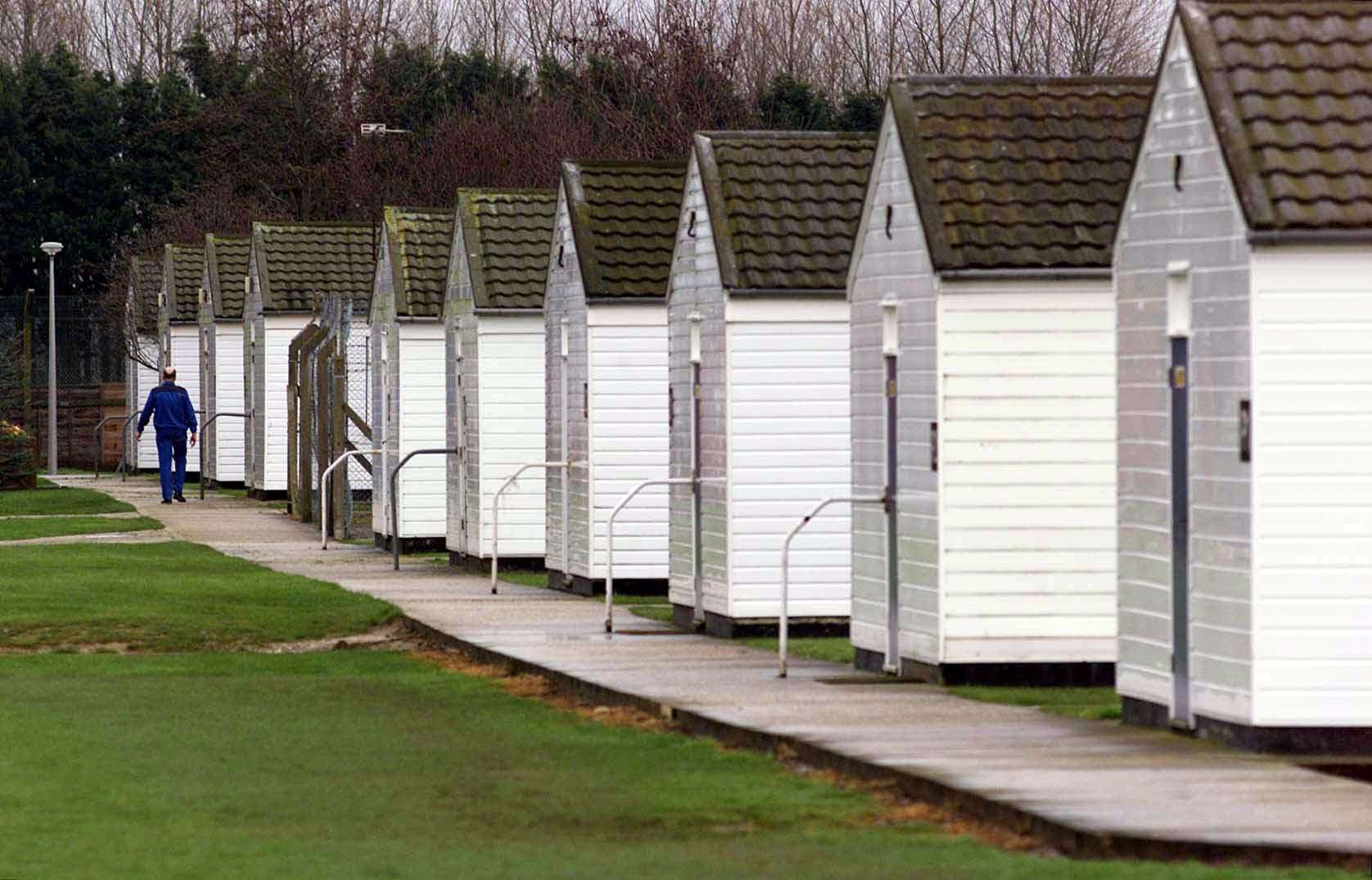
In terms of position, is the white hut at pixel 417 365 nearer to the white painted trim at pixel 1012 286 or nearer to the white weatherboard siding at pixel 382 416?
the white weatherboard siding at pixel 382 416

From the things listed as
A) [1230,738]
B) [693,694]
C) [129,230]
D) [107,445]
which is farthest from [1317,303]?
[129,230]

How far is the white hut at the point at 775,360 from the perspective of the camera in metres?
20.5

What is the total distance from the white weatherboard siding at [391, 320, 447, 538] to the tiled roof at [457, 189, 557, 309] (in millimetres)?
3049

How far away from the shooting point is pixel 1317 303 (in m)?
12.8

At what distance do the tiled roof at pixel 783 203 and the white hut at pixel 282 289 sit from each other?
73.3ft

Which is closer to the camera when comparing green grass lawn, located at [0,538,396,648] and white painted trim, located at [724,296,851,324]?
white painted trim, located at [724,296,851,324]

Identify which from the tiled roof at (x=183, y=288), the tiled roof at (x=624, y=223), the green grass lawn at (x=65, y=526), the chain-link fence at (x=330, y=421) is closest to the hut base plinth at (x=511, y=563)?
the chain-link fence at (x=330, y=421)

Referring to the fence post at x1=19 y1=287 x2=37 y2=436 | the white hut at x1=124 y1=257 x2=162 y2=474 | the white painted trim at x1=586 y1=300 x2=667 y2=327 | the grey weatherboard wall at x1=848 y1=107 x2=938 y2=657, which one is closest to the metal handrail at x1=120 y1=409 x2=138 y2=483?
the white hut at x1=124 y1=257 x2=162 y2=474

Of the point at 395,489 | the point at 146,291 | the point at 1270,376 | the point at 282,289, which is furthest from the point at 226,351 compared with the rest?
the point at 1270,376

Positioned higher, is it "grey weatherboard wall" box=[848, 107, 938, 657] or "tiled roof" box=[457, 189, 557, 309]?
"tiled roof" box=[457, 189, 557, 309]

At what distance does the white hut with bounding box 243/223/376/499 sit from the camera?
4334 centimetres

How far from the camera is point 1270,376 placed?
12.9 m

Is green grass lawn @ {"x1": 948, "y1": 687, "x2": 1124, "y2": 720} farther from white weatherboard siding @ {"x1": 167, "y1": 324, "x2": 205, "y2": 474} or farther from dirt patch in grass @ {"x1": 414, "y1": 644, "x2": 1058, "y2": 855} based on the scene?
white weatherboard siding @ {"x1": 167, "y1": 324, "x2": 205, "y2": 474}

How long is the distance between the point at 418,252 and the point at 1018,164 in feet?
51.6
